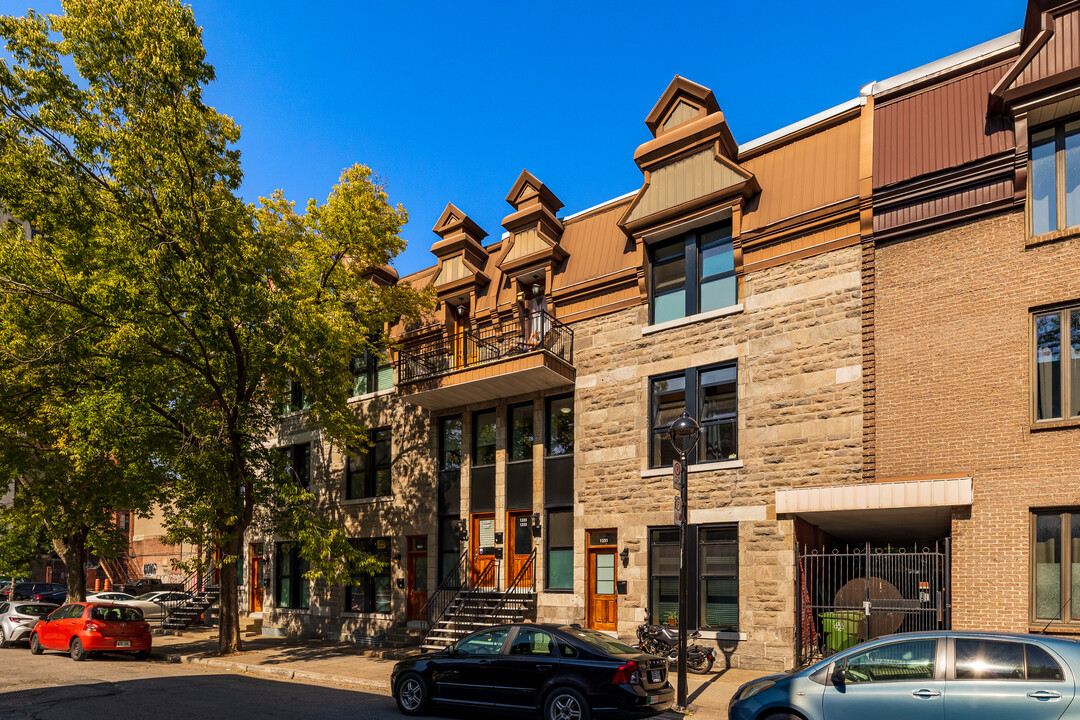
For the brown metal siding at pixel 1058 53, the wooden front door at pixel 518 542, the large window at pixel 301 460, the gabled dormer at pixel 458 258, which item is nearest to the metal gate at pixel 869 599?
the wooden front door at pixel 518 542

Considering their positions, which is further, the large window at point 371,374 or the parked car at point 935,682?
the large window at point 371,374

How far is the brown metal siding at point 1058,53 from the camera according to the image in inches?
497

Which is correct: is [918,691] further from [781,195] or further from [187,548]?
[187,548]

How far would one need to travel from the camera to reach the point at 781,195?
1614 cm

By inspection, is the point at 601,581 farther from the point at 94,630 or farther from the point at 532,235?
the point at 94,630

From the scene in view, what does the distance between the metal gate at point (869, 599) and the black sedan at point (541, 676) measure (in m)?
5.08

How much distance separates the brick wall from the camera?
1222 cm

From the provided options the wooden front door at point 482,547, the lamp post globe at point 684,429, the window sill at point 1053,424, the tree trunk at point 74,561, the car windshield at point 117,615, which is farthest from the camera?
the tree trunk at point 74,561

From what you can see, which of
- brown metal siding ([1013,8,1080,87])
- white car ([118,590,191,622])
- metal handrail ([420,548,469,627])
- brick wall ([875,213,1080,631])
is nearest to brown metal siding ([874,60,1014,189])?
brown metal siding ([1013,8,1080,87])

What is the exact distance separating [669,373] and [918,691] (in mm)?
10327

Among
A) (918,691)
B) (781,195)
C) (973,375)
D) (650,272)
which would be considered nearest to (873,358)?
(973,375)

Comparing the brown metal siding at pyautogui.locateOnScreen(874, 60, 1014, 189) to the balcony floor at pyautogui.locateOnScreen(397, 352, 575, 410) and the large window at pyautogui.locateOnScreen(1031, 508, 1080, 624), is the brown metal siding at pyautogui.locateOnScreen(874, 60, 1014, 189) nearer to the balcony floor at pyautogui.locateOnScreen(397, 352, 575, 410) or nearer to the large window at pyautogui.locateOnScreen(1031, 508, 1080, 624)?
the large window at pyautogui.locateOnScreen(1031, 508, 1080, 624)

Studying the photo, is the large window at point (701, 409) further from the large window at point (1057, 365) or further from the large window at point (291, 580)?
the large window at point (291, 580)

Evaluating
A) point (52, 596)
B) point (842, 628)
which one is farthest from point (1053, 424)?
A: point (52, 596)
